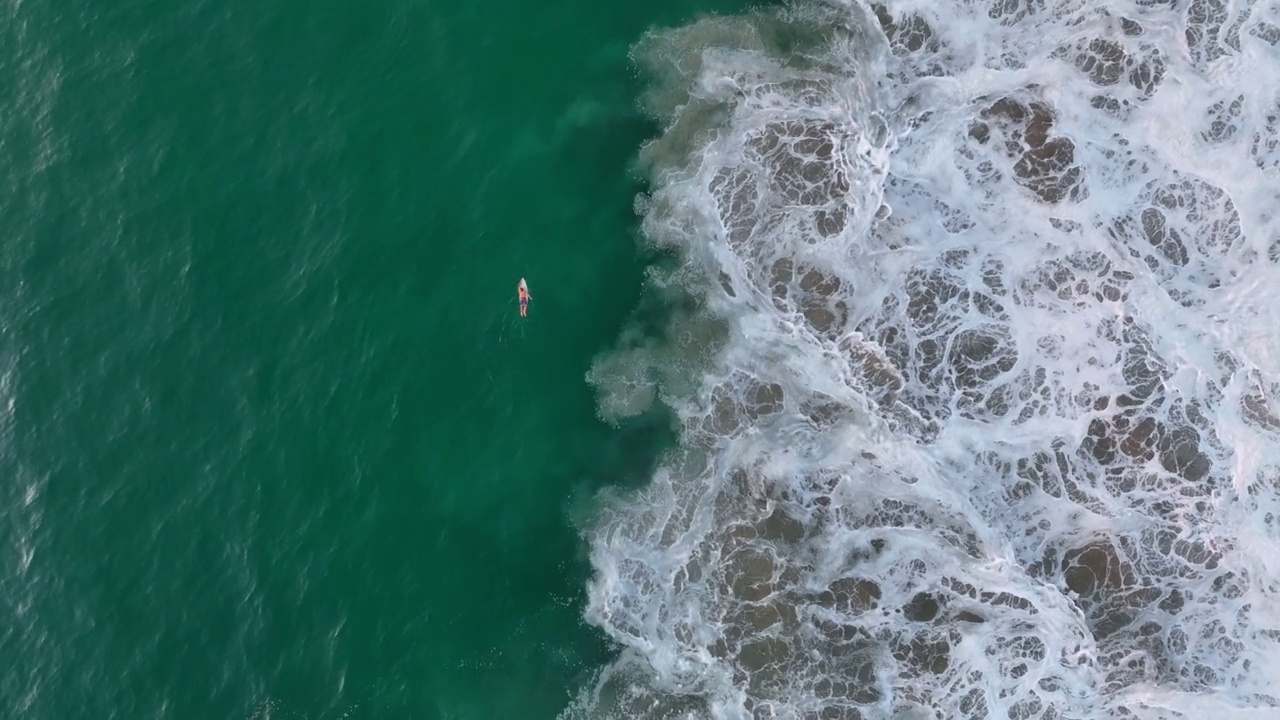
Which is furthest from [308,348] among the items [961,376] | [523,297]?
[961,376]

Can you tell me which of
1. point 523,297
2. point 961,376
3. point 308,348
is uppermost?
point 961,376

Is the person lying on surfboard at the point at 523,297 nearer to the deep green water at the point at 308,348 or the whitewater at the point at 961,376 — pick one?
the deep green water at the point at 308,348

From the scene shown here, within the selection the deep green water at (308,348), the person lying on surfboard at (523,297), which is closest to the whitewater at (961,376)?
the deep green water at (308,348)

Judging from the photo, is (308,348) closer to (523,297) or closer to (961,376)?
(523,297)

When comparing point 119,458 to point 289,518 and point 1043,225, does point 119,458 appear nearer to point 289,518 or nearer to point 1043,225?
point 289,518

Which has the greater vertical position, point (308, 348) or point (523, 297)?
point (523, 297)

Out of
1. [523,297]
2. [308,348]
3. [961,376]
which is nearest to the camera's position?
[961,376]
